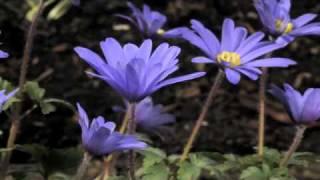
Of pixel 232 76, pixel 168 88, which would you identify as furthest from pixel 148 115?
pixel 168 88

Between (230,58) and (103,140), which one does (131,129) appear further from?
(230,58)

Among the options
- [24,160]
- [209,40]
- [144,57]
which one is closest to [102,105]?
[24,160]

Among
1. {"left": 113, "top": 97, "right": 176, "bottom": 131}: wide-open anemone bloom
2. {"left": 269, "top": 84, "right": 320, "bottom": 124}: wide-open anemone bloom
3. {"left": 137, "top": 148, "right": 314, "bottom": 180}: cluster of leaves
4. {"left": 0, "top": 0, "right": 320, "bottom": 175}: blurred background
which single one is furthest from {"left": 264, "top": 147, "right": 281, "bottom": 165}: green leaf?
{"left": 0, "top": 0, "right": 320, "bottom": 175}: blurred background

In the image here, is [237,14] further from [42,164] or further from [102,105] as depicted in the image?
[42,164]

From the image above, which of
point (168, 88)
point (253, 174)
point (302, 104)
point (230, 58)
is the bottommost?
point (253, 174)

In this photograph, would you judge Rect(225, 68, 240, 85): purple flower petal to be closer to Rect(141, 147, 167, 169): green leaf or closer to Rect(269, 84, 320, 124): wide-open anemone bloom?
Rect(269, 84, 320, 124): wide-open anemone bloom

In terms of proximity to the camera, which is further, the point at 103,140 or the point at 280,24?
the point at 280,24
